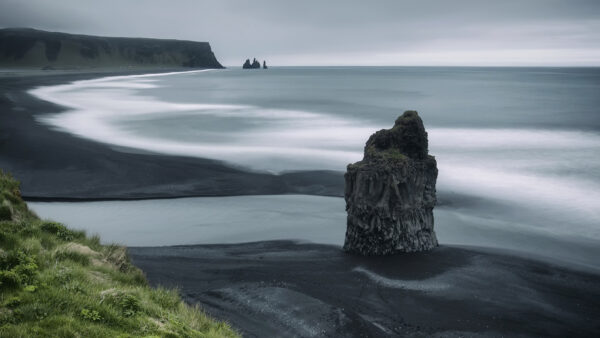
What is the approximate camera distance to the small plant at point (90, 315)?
21.5 feet

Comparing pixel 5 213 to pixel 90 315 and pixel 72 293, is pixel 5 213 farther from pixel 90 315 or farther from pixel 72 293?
pixel 90 315

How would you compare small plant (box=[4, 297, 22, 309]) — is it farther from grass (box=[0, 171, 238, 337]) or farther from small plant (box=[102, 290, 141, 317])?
small plant (box=[102, 290, 141, 317])

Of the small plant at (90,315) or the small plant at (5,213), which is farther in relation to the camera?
the small plant at (5,213)

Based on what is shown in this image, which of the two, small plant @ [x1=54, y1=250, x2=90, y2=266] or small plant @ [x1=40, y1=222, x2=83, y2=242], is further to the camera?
small plant @ [x1=40, y1=222, x2=83, y2=242]

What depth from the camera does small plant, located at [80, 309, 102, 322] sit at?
21.5 feet

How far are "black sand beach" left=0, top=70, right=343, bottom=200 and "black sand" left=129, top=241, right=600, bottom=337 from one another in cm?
959

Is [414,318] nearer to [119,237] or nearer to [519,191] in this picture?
[119,237]

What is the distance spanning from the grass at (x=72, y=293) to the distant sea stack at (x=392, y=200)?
767 centimetres

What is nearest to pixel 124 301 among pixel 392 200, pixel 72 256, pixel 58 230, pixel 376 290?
pixel 72 256

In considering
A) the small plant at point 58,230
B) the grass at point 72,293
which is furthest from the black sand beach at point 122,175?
the grass at point 72,293

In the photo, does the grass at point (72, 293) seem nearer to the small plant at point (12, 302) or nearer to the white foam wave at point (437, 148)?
the small plant at point (12, 302)

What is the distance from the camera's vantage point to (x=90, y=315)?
6586 mm

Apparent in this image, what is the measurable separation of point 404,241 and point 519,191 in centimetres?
1547

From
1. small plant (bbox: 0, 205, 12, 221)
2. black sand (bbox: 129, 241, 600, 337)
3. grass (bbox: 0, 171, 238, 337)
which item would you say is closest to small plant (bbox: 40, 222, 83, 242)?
grass (bbox: 0, 171, 238, 337)
